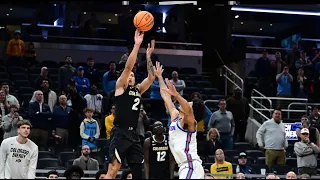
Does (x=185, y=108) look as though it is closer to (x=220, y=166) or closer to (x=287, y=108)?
(x=220, y=166)

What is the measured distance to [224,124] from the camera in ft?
64.9

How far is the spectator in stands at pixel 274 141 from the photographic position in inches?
739

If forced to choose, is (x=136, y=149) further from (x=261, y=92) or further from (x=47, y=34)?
(x=47, y=34)

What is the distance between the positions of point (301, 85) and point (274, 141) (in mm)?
5553

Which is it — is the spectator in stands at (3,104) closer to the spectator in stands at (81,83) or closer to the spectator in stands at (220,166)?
the spectator in stands at (81,83)

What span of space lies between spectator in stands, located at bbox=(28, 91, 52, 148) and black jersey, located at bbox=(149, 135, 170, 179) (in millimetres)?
4905

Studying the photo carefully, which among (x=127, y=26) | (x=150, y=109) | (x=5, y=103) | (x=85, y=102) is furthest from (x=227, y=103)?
(x=127, y=26)

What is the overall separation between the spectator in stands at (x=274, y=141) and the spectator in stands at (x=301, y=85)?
16.2ft

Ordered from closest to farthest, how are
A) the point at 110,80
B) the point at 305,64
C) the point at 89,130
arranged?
1. the point at 89,130
2. the point at 110,80
3. the point at 305,64

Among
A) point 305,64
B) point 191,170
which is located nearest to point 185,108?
point 191,170

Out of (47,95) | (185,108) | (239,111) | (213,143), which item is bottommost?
(213,143)

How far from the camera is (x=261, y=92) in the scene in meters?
25.0

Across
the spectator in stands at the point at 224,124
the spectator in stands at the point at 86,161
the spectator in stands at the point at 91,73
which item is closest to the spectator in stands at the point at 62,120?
the spectator in stands at the point at 86,161

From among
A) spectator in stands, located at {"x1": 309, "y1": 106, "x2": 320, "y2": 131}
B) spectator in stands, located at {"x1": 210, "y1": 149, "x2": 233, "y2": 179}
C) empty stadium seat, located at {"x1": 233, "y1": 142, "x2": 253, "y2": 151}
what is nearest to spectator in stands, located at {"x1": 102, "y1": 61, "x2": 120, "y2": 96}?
empty stadium seat, located at {"x1": 233, "y1": 142, "x2": 253, "y2": 151}
